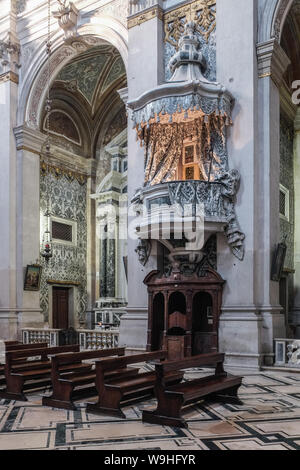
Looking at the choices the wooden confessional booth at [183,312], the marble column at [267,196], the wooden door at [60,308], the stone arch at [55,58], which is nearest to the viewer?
the marble column at [267,196]

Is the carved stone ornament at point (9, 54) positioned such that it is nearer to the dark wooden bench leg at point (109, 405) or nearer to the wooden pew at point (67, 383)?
the wooden pew at point (67, 383)

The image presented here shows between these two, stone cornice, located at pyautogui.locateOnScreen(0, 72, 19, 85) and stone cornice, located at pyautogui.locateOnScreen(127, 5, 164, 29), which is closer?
stone cornice, located at pyautogui.locateOnScreen(127, 5, 164, 29)

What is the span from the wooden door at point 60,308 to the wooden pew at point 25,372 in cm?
953

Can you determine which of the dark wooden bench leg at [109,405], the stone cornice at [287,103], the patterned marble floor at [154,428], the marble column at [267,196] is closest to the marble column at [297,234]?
the stone cornice at [287,103]

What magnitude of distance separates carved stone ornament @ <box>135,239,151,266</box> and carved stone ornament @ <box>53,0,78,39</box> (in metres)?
6.60

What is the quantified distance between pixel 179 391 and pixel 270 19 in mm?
8018

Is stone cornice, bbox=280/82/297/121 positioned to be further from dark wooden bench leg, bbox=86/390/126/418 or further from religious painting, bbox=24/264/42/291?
dark wooden bench leg, bbox=86/390/126/418

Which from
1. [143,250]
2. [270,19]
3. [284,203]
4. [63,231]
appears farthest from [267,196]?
[63,231]

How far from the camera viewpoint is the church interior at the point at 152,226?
5816mm

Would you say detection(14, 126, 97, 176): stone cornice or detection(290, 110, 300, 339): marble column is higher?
detection(14, 126, 97, 176): stone cornice

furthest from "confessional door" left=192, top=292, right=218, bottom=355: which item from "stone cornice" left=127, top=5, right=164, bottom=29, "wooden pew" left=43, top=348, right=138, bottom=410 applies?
"stone cornice" left=127, top=5, right=164, bottom=29

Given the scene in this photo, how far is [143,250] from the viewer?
11.2 m

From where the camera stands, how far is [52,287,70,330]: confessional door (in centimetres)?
1738

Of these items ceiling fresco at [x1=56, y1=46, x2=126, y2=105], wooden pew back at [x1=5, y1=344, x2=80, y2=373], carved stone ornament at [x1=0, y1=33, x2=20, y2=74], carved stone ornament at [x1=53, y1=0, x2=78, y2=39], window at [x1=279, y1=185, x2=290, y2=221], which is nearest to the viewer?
wooden pew back at [x1=5, y1=344, x2=80, y2=373]
